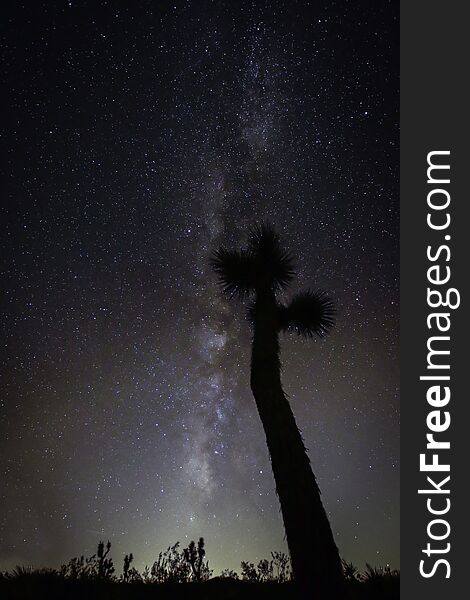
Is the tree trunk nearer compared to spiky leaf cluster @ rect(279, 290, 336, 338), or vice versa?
the tree trunk

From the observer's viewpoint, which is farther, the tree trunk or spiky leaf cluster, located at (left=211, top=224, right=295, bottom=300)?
spiky leaf cluster, located at (left=211, top=224, right=295, bottom=300)

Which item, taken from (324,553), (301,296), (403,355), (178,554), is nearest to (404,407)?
(403,355)

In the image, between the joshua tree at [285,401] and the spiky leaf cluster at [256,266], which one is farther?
the spiky leaf cluster at [256,266]

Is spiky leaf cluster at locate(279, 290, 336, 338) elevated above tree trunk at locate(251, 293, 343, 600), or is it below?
above

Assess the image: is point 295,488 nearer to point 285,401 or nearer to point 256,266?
point 285,401

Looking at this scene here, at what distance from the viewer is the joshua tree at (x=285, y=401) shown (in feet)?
16.6

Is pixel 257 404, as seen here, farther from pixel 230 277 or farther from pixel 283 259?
pixel 283 259

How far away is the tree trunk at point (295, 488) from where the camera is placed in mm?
4969

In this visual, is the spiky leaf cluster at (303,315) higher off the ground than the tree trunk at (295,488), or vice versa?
the spiky leaf cluster at (303,315)

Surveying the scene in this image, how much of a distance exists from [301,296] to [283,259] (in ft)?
2.90

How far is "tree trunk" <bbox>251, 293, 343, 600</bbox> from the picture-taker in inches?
196

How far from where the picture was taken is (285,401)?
639 centimetres

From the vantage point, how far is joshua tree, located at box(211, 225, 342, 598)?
507cm

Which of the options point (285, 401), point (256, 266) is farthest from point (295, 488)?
point (256, 266)
